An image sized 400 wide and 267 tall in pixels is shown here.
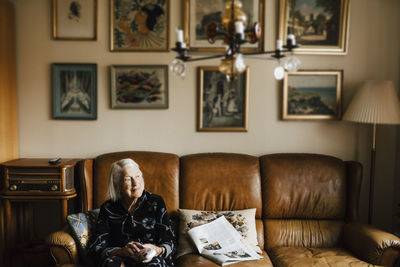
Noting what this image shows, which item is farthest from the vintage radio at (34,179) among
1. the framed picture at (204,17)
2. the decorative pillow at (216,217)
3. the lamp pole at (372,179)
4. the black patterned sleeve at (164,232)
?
the lamp pole at (372,179)

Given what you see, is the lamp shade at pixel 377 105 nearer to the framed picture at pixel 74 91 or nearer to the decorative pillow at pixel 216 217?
the decorative pillow at pixel 216 217

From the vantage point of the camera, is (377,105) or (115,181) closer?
(115,181)

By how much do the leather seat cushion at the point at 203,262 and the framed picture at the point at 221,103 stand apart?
3.63ft

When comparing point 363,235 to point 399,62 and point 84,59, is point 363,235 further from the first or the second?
point 84,59

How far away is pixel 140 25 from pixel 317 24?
1519mm

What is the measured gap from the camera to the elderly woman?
207 cm

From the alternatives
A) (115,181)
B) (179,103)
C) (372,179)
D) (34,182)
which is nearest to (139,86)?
(179,103)

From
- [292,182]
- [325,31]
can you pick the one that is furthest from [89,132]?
[325,31]

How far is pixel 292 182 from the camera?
8.50 ft

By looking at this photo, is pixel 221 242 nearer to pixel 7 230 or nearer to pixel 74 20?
pixel 7 230

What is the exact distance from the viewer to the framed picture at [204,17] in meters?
2.83

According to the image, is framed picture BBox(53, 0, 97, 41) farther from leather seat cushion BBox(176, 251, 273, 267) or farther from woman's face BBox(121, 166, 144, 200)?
leather seat cushion BBox(176, 251, 273, 267)

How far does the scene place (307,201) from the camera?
2.57 metres

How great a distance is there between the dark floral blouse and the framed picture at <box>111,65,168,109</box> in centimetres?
99
